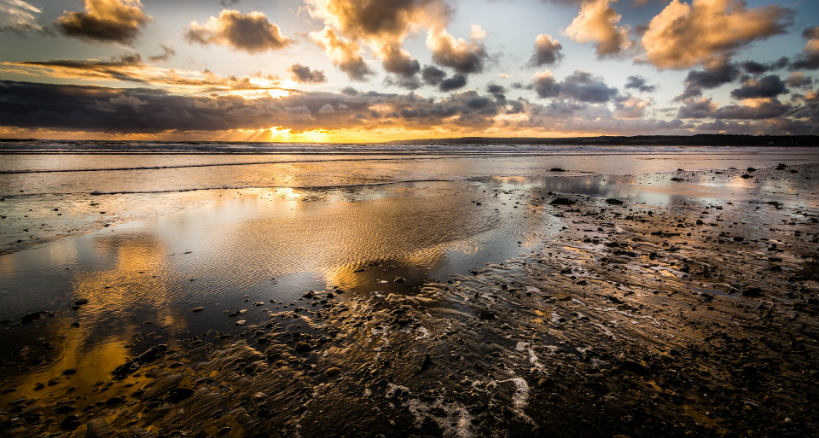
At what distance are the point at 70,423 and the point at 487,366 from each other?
4.03 m

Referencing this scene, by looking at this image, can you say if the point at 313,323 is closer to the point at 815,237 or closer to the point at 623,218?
the point at 623,218

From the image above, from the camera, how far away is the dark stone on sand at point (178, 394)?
325 centimetres

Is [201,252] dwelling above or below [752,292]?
below

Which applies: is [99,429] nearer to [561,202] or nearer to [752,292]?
[752,292]

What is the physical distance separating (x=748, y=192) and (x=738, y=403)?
20.9 m

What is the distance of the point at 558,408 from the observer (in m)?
3.17

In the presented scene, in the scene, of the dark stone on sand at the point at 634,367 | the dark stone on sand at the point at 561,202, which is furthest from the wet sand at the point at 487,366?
the dark stone on sand at the point at 561,202

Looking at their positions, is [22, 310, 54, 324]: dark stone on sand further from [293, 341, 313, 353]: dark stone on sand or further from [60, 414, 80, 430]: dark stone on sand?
[293, 341, 313, 353]: dark stone on sand

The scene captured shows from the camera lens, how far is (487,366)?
375 cm

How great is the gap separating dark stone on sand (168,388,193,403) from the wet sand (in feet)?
0.08

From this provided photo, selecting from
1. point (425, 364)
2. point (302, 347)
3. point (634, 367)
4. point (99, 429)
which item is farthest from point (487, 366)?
point (99, 429)

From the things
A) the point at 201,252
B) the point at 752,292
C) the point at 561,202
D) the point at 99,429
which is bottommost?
the point at 99,429

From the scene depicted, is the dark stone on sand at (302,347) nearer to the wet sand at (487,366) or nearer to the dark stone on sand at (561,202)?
the wet sand at (487,366)

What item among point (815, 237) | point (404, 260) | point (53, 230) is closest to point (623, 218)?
point (815, 237)
